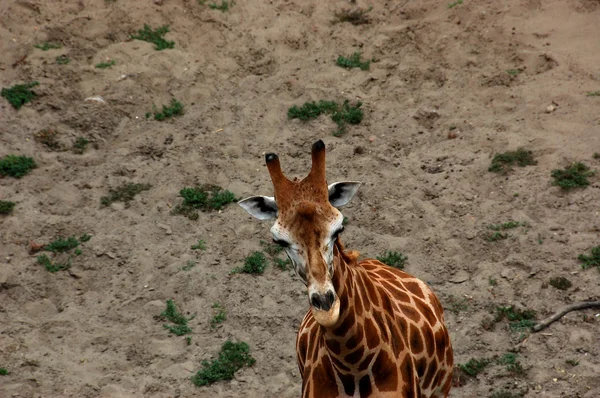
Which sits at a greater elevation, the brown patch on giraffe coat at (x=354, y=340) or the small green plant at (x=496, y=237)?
the brown patch on giraffe coat at (x=354, y=340)

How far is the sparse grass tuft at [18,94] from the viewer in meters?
9.07

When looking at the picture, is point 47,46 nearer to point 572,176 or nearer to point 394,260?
point 394,260

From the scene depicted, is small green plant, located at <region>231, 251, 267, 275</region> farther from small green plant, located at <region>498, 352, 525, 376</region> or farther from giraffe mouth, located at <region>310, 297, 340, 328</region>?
giraffe mouth, located at <region>310, 297, 340, 328</region>

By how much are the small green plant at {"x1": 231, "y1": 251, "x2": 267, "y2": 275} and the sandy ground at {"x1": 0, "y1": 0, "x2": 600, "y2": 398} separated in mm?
74

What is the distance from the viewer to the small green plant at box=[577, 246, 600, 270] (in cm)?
657

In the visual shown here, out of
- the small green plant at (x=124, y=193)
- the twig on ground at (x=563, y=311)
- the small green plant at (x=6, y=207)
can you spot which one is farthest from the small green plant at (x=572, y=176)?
the small green plant at (x=6, y=207)

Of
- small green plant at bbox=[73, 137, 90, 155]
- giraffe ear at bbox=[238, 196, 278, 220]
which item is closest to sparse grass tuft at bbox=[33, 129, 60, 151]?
small green plant at bbox=[73, 137, 90, 155]

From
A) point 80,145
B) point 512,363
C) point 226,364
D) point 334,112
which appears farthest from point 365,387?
point 80,145

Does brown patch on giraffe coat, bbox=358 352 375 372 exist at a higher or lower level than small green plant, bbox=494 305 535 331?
higher

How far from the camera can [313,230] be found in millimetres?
3721

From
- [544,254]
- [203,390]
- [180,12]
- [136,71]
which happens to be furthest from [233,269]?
[180,12]

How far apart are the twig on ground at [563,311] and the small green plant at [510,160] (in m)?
1.90

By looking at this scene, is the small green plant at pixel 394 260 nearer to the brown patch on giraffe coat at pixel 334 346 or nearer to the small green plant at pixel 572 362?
the small green plant at pixel 572 362

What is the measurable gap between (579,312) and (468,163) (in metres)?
2.23
